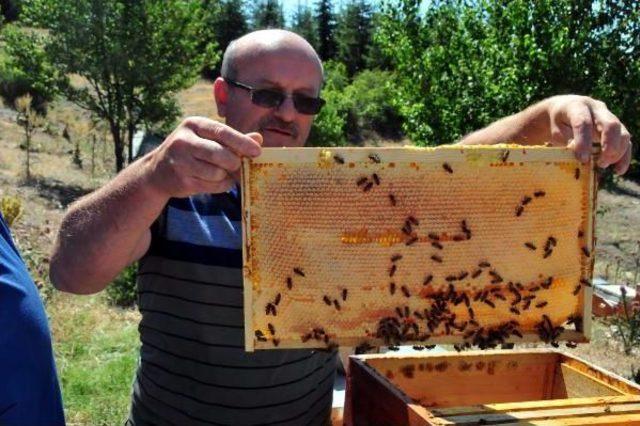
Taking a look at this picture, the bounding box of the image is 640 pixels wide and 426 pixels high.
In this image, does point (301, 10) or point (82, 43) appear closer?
point (82, 43)

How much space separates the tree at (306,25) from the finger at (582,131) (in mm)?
49664

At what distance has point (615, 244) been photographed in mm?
17844

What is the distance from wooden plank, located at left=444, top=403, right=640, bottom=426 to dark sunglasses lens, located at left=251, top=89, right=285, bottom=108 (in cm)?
144

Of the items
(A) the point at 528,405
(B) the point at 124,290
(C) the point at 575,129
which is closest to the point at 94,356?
(B) the point at 124,290

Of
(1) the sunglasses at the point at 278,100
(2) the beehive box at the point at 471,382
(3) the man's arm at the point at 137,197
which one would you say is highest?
(1) the sunglasses at the point at 278,100

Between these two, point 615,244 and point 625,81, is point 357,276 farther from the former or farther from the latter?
point 615,244

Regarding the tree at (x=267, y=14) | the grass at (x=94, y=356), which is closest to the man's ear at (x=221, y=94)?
the grass at (x=94, y=356)

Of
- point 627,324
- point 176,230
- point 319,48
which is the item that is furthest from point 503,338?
Result: point 319,48

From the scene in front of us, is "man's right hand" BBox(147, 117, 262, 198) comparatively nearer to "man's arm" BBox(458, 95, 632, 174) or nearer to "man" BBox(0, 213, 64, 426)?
"man" BBox(0, 213, 64, 426)

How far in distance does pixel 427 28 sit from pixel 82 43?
45.6 ft

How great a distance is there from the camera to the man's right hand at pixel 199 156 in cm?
208

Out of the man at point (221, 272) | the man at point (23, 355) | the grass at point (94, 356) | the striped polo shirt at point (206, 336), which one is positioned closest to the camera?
the man at point (23, 355)

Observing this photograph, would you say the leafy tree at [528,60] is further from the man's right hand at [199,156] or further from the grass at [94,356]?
the man's right hand at [199,156]

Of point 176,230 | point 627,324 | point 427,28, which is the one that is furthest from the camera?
point 427,28
